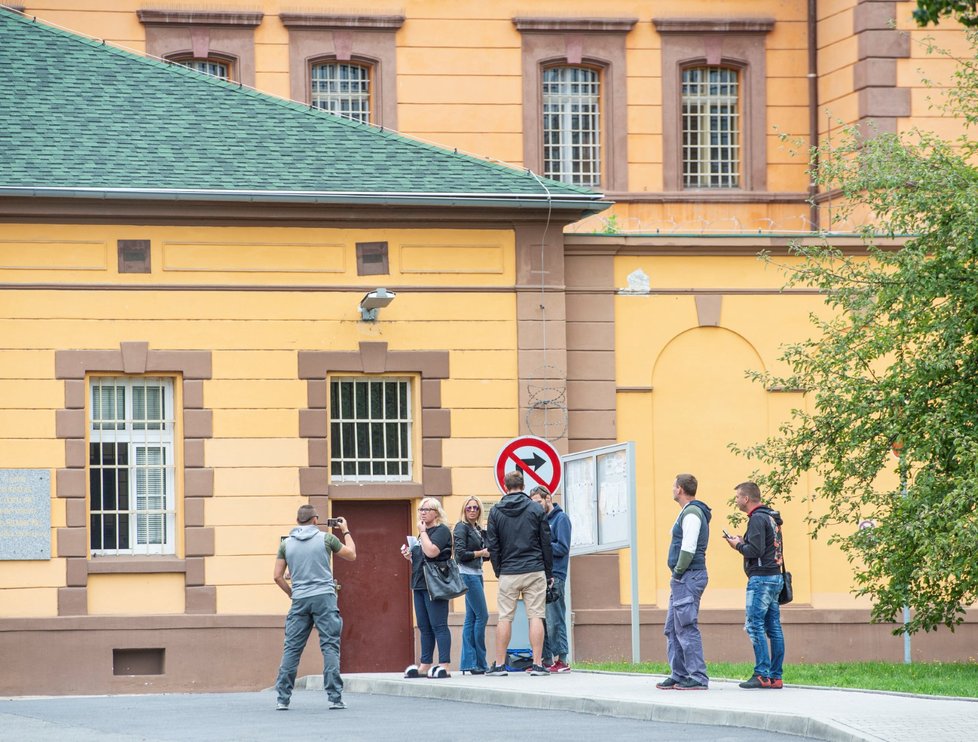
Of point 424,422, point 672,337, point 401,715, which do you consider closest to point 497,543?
Answer: point 401,715

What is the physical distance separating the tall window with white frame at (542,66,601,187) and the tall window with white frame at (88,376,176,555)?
34.8 ft

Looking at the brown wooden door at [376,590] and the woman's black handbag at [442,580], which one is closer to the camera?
the woman's black handbag at [442,580]

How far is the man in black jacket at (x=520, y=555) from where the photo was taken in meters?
19.1

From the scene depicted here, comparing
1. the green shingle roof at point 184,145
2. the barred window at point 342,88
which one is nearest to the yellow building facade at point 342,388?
the green shingle roof at point 184,145

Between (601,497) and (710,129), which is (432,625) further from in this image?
(710,129)

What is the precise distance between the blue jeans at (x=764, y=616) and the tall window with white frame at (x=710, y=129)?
16594 mm

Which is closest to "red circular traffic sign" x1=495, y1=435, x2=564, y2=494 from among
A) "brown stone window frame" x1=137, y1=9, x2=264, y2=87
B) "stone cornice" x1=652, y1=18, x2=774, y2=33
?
"brown stone window frame" x1=137, y1=9, x2=264, y2=87

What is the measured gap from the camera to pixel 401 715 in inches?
662

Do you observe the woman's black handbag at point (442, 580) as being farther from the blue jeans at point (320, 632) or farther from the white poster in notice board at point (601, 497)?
the blue jeans at point (320, 632)

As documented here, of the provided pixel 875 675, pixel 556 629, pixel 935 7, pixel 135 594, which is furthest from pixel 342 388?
pixel 935 7

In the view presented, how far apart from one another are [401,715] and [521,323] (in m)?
8.60

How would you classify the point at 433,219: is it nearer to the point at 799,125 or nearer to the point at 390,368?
the point at 390,368

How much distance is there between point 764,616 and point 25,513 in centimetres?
977

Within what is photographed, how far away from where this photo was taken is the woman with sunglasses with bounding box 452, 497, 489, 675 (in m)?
19.9
